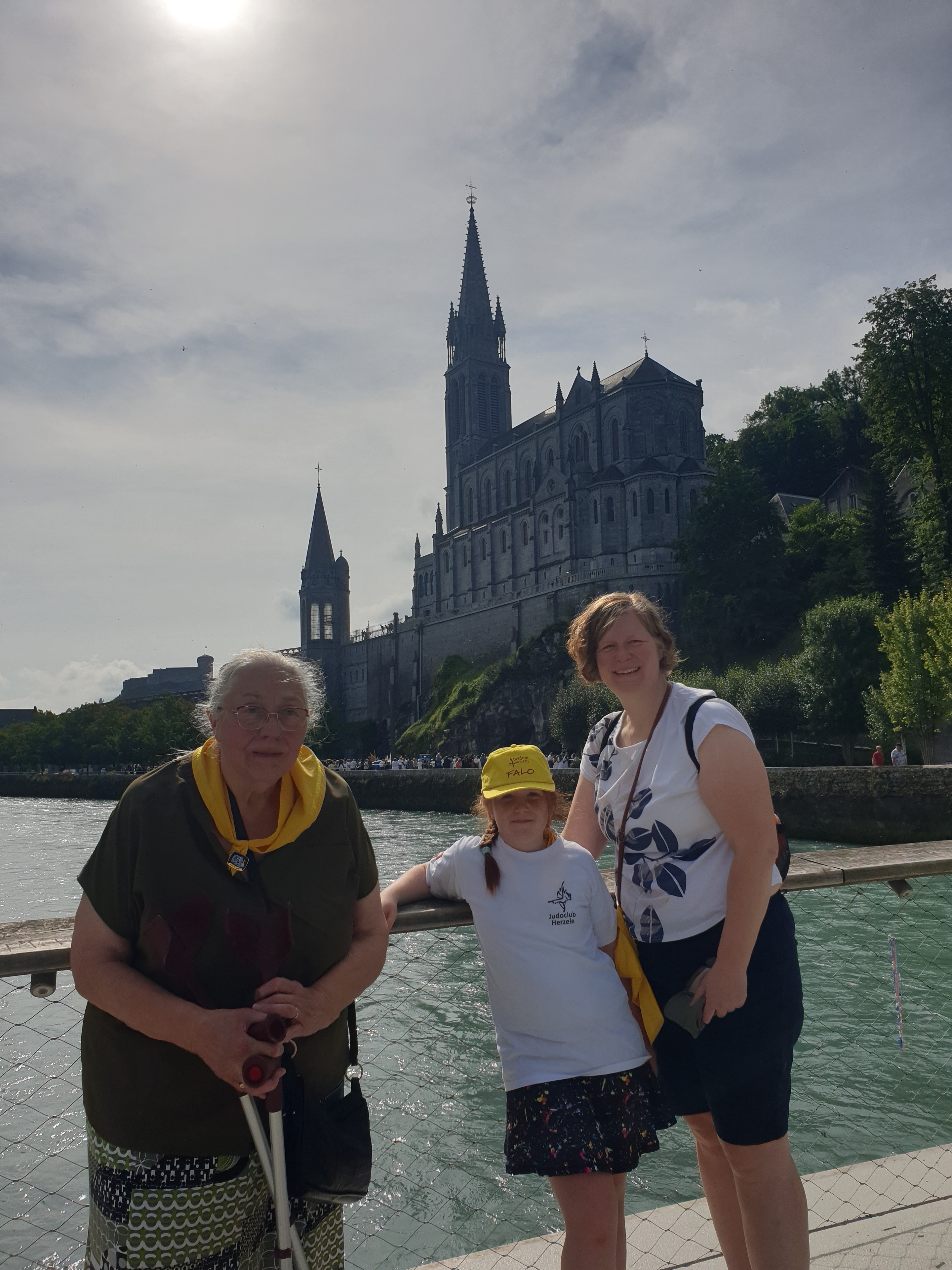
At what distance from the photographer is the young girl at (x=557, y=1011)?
1.96 m

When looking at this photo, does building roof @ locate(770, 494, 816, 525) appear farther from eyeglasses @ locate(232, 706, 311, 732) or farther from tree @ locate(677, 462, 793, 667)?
eyeglasses @ locate(232, 706, 311, 732)

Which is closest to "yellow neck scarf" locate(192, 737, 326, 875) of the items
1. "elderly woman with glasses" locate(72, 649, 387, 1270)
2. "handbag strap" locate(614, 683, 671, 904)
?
"elderly woman with glasses" locate(72, 649, 387, 1270)

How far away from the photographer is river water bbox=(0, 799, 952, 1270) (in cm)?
412

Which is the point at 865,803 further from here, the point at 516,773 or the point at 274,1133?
the point at 274,1133

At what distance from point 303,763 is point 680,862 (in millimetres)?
857

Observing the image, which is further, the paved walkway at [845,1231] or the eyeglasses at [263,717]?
the paved walkway at [845,1231]

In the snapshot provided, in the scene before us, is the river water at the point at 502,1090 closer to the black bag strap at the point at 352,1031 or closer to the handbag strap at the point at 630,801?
the black bag strap at the point at 352,1031

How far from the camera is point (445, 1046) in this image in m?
6.73

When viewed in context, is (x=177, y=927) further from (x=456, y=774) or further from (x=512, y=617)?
(x=512, y=617)

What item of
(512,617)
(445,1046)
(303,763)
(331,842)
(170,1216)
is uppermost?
(512,617)

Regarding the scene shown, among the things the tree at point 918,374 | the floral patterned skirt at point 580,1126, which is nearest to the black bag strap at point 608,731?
the floral patterned skirt at point 580,1126

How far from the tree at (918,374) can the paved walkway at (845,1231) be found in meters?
29.0

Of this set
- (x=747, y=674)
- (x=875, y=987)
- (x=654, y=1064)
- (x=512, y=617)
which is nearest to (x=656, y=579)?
(x=512, y=617)

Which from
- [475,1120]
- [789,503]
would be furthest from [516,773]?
[789,503]
